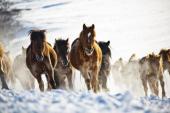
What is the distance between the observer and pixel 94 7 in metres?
7.97

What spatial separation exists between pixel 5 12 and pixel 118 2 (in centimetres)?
161

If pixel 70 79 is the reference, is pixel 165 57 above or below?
above

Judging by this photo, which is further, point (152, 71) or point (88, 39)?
point (152, 71)

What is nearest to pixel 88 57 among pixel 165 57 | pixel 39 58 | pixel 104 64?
pixel 39 58

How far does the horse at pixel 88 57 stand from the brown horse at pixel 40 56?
1.13 feet

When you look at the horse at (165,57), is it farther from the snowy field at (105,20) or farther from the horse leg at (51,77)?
the horse leg at (51,77)

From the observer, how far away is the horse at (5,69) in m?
7.25

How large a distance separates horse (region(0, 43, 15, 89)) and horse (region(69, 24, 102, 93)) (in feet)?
3.21

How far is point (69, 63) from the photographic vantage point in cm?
804

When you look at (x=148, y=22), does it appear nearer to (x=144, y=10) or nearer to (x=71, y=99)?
(x=144, y=10)

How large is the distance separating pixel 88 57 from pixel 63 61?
965mm

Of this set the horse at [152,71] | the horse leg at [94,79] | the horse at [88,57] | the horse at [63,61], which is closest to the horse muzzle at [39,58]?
the horse at [88,57]

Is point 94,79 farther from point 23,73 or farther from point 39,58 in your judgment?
point 23,73

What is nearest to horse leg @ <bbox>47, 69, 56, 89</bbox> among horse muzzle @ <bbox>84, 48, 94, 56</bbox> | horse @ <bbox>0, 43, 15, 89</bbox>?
horse muzzle @ <bbox>84, 48, 94, 56</bbox>
